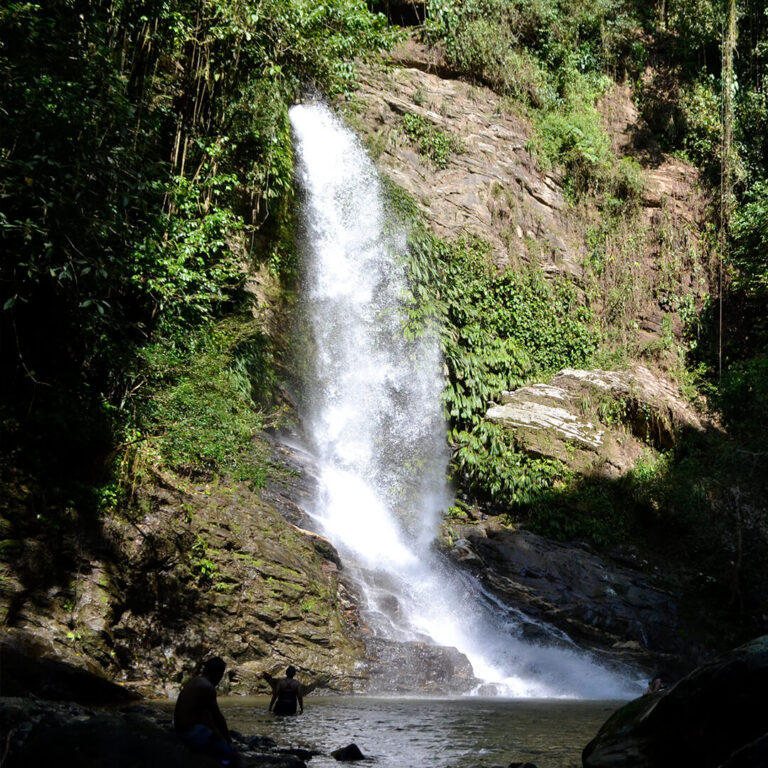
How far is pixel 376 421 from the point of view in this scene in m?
16.1

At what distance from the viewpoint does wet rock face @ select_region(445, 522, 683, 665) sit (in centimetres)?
1165

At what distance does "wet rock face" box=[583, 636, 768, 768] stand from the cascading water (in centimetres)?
656

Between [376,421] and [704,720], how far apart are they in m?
12.6

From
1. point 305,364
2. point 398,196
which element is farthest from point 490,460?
point 398,196

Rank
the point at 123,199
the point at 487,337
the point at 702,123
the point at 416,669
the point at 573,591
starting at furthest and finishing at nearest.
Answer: the point at 702,123 → the point at 487,337 → the point at 573,591 → the point at 416,669 → the point at 123,199

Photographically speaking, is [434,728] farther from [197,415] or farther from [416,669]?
[197,415]

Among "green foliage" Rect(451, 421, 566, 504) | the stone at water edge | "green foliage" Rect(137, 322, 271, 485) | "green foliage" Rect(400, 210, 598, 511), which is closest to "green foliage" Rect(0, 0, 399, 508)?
"green foliage" Rect(137, 322, 271, 485)

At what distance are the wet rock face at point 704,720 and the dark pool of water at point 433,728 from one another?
958mm

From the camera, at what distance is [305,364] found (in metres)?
15.7

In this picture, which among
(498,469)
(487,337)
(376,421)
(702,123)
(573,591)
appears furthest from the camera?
(702,123)

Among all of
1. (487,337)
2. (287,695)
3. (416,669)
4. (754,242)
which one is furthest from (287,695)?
(754,242)

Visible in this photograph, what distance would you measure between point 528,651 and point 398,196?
12.2 meters

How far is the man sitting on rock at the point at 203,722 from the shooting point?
3.94 meters

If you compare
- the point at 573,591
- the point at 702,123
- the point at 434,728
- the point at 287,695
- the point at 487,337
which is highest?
the point at 702,123
